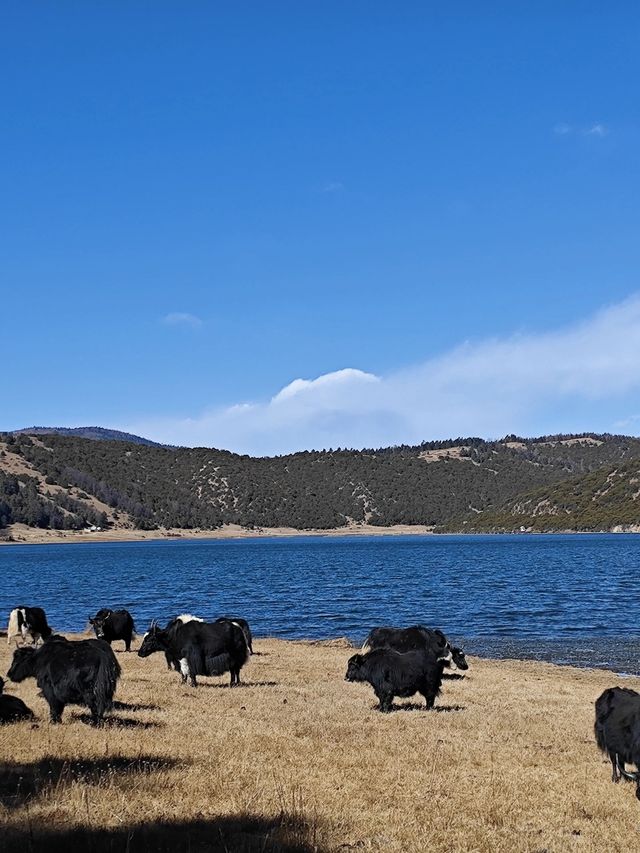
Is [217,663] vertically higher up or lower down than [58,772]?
lower down

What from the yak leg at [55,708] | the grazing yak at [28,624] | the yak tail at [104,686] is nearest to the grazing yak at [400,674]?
the yak tail at [104,686]

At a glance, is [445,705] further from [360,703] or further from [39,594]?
[39,594]

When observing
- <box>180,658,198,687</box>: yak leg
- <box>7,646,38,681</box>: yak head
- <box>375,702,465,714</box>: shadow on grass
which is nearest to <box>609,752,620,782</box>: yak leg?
<box>375,702,465,714</box>: shadow on grass

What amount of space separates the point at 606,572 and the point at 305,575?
95.2ft

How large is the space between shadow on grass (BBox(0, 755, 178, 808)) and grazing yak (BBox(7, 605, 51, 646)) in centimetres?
1877

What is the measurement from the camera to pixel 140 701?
1902cm

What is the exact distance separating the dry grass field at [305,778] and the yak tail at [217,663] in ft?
3.85

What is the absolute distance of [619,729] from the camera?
13.3 m

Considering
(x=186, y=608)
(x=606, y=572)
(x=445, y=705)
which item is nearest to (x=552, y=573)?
(x=606, y=572)

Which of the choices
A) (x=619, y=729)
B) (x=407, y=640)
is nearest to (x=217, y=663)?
(x=407, y=640)

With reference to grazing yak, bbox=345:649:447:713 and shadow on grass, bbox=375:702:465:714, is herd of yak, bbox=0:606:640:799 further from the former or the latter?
shadow on grass, bbox=375:702:465:714

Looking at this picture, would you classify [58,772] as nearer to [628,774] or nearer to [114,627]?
[628,774]

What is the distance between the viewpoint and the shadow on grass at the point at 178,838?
26.6 ft

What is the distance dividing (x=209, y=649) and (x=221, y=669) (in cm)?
60
